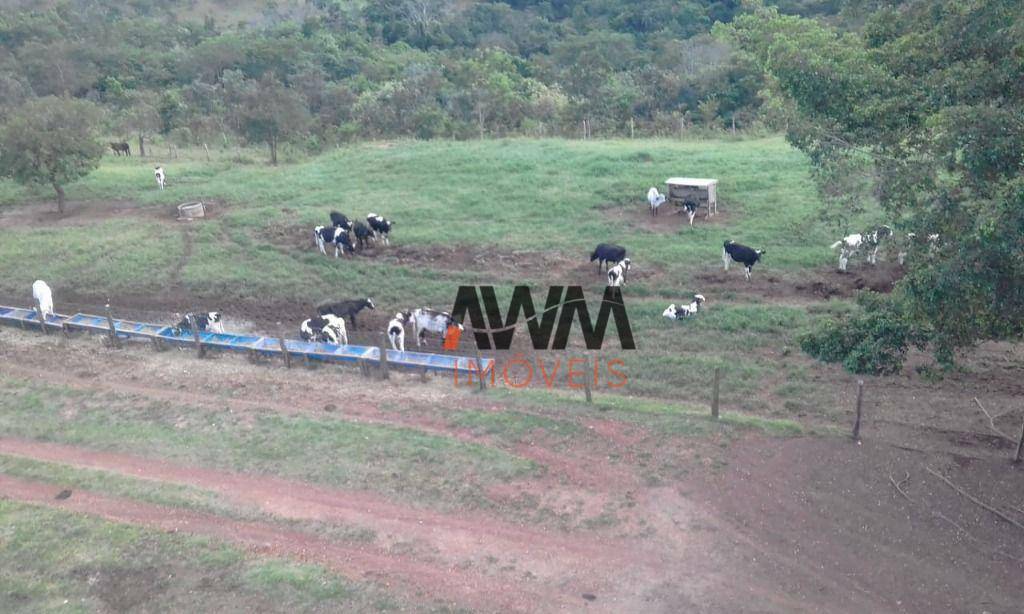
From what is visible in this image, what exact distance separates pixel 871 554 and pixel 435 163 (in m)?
23.6

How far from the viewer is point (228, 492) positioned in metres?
12.1

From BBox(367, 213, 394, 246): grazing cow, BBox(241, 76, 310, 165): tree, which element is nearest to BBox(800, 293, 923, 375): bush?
BBox(367, 213, 394, 246): grazing cow

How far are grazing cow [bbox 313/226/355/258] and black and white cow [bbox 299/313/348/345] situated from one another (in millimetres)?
5748

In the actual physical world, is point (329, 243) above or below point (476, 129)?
below

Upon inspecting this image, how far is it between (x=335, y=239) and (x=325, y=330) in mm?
6411

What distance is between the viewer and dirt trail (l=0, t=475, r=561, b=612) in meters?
9.79

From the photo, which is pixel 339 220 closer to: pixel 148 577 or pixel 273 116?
pixel 273 116

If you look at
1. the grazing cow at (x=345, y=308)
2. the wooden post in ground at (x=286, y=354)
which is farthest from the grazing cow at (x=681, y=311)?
the wooden post in ground at (x=286, y=354)

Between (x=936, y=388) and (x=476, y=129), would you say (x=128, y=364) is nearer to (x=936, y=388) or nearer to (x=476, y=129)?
(x=936, y=388)

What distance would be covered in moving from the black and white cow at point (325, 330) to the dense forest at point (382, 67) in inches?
712

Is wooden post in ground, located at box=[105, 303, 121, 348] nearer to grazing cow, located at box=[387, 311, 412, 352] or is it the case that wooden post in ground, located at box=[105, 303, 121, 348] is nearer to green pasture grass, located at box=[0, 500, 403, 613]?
grazing cow, located at box=[387, 311, 412, 352]

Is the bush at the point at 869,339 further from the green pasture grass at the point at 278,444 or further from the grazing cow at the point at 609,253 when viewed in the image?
the grazing cow at the point at 609,253

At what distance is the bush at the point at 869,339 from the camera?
11.6 meters

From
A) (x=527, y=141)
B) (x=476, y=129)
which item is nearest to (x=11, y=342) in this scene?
(x=527, y=141)
